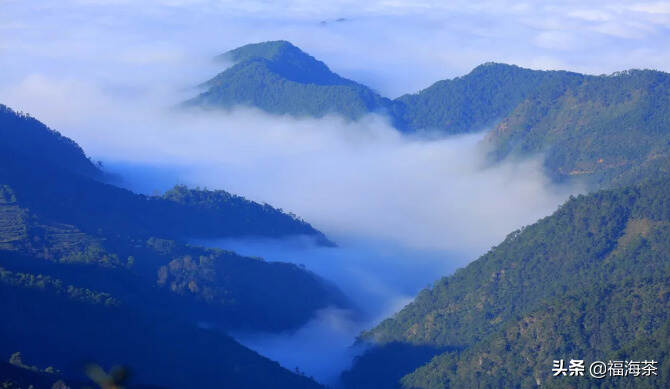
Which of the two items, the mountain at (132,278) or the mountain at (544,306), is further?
the mountain at (544,306)

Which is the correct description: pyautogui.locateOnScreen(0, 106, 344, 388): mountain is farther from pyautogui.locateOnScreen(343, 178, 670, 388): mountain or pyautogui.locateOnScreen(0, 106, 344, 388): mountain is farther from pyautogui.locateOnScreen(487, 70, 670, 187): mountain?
pyautogui.locateOnScreen(487, 70, 670, 187): mountain

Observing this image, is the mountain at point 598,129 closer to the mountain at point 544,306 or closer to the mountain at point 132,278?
the mountain at point 544,306

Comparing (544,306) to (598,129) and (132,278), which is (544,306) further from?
(598,129)

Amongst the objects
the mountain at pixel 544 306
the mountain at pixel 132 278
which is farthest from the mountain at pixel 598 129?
the mountain at pixel 132 278

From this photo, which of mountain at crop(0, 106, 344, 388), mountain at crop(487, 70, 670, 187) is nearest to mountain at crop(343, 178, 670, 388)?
mountain at crop(0, 106, 344, 388)

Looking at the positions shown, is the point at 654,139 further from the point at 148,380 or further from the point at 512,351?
the point at 148,380
